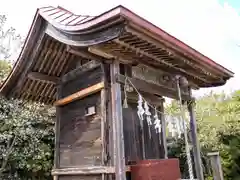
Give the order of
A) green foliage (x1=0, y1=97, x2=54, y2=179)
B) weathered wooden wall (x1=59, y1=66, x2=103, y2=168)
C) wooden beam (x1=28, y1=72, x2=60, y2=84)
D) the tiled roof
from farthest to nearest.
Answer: green foliage (x1=0, y1=97, x2=54, y2=179), wooden beam (x1=28, y1=72, x2=60, y2=84), weathered wooden wall (x1=59, y1=66, x2=103, y2=168), the tiled roof

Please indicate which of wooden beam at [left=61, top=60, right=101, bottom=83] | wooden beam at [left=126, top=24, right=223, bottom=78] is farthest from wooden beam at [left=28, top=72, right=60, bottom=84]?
wooden beam at [left=126, top=24, right=223, bottom=78]

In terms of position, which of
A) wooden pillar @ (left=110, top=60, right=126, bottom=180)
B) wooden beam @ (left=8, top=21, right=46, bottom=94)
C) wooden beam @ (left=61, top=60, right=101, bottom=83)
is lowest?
wooden pillar @ (left=110, top=60, right=126, bottom=180)

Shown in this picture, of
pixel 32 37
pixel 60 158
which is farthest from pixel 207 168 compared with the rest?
pixel 32 37

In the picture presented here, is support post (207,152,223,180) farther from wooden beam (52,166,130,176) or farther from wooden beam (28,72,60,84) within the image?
wooden beam (28,72,60,84)

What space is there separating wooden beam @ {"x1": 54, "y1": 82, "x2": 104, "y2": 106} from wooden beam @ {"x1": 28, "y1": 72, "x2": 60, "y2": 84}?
1.55ft

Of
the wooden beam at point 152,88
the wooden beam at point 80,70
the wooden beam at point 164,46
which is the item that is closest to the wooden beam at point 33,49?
the wooden beam at point 80,70

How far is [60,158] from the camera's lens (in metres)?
4.16

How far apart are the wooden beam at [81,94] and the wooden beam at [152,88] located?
36cm

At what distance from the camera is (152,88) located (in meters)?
3.83

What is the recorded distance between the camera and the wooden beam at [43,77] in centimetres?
433

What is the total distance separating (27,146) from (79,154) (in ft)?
15.3

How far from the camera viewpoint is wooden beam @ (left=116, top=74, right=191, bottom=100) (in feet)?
11.0

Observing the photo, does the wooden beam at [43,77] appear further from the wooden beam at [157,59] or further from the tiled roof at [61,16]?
the wooden beam at [157,59]

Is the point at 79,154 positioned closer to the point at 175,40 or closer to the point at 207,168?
the point at 175,40
